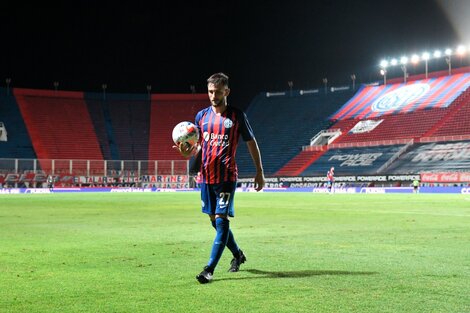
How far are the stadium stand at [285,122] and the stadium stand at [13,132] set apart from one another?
2510 centimetres

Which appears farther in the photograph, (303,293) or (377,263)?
(377,263)

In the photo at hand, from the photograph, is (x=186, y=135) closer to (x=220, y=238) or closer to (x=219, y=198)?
(x=219, y=198)

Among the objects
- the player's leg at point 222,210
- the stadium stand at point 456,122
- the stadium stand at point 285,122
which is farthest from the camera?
the stadium stand at point 285,122

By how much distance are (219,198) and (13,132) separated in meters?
70.5

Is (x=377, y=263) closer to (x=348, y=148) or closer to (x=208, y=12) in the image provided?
(x=348, y=148)

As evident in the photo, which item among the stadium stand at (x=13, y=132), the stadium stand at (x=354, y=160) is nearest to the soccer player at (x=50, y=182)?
the stadium stand at (x=13, y=132)

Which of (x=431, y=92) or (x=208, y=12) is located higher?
(x=208, y=12)

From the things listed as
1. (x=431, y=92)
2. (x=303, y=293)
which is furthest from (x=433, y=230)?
(x=431, y=92)

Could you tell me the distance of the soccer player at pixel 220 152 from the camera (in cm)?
764

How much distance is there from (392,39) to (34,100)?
153 feet

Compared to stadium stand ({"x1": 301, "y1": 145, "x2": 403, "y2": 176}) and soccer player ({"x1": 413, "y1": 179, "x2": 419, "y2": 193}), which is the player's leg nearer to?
soccer player ({"x1": 413, "y1": 179, "x2": 419, "y2": 193})

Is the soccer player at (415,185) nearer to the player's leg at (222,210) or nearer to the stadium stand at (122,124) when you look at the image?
the stadium stand at (122,124)

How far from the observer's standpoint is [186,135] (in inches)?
302

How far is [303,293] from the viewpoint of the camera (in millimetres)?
6305
